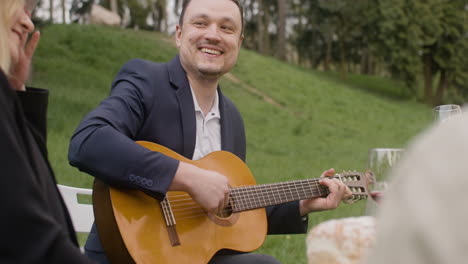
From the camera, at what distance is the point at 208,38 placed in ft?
10.8

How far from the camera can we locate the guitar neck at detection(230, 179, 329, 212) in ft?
9.50

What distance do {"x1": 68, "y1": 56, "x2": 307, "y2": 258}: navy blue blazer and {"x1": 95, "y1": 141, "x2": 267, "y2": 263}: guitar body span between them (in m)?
0.11

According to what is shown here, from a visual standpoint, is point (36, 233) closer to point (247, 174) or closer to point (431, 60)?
point (247, 174)

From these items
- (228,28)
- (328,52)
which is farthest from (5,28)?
(328,52)

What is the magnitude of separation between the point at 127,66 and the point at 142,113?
376mm

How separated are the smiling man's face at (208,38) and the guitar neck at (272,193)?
2.68 ft

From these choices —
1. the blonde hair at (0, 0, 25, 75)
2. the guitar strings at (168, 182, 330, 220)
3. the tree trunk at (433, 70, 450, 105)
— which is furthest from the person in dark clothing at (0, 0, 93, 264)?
the tree trunk at (433, 70, 450, 105)

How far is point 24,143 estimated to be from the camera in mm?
1563

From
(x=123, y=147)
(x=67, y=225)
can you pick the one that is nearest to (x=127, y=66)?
(x=123, y=147)

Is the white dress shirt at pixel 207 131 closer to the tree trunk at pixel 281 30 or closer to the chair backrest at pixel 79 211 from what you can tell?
the chair backrest at pixel 79 211

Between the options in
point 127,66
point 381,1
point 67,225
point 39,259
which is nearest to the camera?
point 39,259

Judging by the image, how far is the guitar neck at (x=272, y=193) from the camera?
9.50ft

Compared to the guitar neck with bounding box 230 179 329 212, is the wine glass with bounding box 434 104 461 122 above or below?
above

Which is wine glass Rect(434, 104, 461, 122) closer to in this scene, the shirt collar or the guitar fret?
the guitar fret
